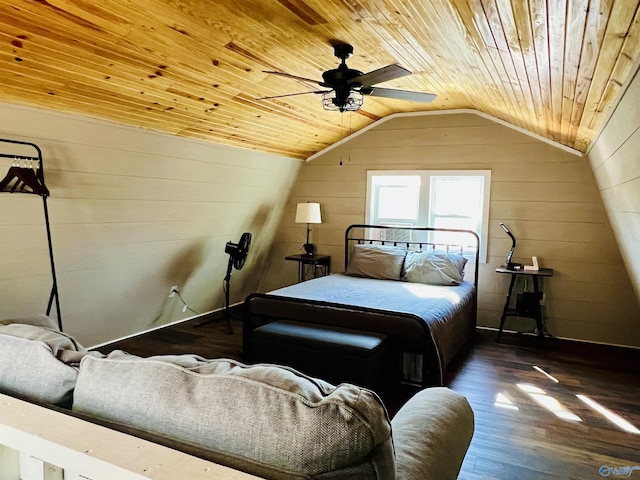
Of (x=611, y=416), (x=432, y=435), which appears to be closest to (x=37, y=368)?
(x=432, y=435)

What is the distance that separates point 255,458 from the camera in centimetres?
100

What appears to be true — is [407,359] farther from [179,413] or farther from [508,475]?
[179,413]

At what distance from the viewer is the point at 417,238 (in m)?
5.73

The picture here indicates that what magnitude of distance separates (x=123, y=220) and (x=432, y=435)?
347cm

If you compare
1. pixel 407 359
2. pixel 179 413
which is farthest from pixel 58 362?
pixel 407 359

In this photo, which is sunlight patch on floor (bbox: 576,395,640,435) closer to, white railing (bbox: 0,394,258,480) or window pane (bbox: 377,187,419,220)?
window pane (bbox: 377,187,419,220)

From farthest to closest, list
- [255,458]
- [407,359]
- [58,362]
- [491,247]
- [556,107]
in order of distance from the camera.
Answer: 1. [491,247]
2. [407,359]
3. [556,107]
4. [58,362]
5. [255,458]

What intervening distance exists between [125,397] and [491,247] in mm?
4803

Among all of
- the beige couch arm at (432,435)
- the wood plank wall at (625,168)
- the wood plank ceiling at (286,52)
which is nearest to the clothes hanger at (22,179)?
the wood plank ceiling at (286,52)

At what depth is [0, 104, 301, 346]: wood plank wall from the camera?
3.41m

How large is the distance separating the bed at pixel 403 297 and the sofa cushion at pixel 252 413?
2378mm

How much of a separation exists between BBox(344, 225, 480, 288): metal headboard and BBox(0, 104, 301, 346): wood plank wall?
3.93 ft

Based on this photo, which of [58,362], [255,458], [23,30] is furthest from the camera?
[23,30]

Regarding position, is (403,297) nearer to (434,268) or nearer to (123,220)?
(434,268)
